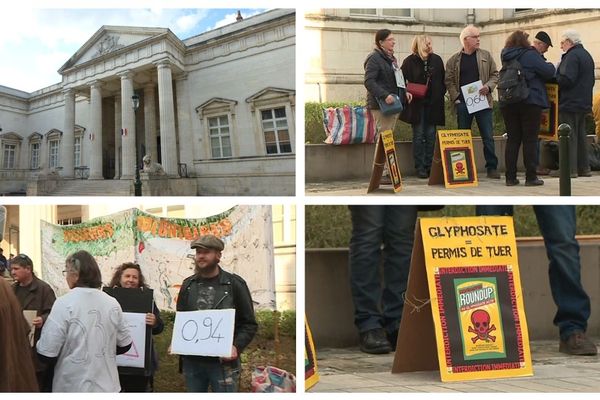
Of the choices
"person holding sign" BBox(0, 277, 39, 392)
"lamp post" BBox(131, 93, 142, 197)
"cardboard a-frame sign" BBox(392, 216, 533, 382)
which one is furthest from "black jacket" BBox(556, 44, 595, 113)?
"person holding sign" BBox(0, 277, 39, 392)

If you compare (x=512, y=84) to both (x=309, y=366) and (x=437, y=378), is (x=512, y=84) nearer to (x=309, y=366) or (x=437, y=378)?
(x=437, y=378)

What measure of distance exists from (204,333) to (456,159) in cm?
231

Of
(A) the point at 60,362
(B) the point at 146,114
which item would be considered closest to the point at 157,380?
(A) the point at 60,362

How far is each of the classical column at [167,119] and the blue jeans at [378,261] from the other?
1.77 meters

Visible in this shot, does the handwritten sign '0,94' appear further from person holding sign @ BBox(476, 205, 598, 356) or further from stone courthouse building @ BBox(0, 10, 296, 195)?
person holding sign @ BBox(476, 205, 598, 356)

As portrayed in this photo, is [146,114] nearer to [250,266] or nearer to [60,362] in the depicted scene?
[250,266]

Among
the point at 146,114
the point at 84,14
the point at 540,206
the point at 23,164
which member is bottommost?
the point at 540,206

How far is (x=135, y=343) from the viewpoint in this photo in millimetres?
3889

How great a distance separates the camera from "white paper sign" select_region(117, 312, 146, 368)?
12.7 feet

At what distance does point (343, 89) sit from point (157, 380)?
2.64 m

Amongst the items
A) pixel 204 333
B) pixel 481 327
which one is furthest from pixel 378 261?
pixel 204 333

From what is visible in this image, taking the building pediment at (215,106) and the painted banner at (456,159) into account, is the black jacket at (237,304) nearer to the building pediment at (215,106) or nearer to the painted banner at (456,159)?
the painted banner at (456,159)

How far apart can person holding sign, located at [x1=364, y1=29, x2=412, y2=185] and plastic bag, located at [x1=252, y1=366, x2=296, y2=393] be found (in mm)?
1536

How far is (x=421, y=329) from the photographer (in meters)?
3.84
